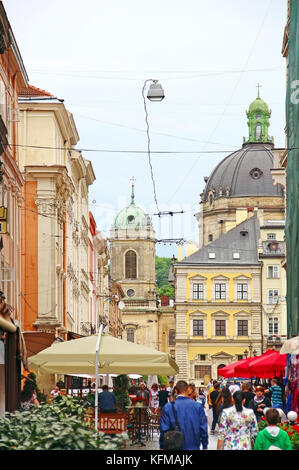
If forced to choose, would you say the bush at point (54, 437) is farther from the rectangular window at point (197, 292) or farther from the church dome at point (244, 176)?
the church dome at point (244, 176)

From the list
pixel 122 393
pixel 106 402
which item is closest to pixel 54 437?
pixel 106 402

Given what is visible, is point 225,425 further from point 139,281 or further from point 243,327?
point 139,281

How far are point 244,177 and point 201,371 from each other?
110 feet

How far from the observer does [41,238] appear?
155ft

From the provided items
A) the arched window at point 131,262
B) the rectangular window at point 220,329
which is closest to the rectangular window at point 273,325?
the rectangular window at point 220,329

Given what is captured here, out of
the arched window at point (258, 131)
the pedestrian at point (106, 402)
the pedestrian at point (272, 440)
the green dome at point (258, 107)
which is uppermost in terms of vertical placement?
the green dome at point (258, 107)

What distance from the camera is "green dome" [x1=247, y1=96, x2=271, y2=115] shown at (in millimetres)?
147750

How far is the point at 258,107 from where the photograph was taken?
147750 millimetres

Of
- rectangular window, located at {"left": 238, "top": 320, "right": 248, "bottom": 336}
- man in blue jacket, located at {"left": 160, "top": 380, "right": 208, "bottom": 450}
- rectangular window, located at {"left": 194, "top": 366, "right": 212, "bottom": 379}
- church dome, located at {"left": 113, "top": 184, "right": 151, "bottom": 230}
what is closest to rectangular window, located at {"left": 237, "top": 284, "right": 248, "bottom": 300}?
rectangular window, located at {"left": 238, "top": 320, "right": 248, "bottom": 336}

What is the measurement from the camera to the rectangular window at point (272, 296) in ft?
341

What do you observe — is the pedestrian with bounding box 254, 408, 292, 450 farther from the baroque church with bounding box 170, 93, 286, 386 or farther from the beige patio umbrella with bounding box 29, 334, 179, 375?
the baroque church with bounding box 170, 93, 286, 386

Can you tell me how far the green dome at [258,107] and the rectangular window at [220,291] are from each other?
45389 mm

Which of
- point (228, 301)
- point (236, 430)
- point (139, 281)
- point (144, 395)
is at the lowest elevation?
point (228, 301)

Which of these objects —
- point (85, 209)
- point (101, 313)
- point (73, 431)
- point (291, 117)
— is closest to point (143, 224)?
point (101, 313)
